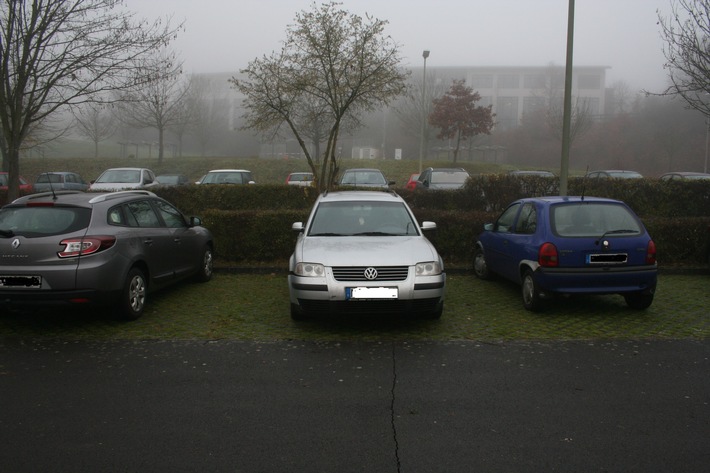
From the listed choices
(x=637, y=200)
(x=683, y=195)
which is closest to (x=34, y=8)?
(x=637, y=200)

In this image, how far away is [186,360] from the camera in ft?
18.1

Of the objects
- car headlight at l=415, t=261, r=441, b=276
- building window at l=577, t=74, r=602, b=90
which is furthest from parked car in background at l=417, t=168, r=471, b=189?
building window at l=577, t=74, r=602, b=90

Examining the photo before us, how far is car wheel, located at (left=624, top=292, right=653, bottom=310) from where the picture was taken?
737 centimetres

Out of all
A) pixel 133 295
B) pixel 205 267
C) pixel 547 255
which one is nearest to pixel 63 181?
pixel 205 267

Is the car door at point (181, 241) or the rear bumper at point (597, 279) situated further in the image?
the car door at point (181, 241)

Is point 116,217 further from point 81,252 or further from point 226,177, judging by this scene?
point 226,177

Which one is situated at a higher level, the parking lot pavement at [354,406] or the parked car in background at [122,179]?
the parked car in background at [122,179]

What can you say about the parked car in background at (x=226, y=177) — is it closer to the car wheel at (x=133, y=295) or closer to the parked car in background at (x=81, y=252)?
the parked car in background at (x=81, y=252)

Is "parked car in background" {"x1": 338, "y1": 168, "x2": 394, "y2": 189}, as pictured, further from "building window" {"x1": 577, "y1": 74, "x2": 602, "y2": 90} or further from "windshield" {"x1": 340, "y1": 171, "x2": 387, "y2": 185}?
"building window" {"x1": 577, "y1": 74, "x2": 602, "y2": 90}

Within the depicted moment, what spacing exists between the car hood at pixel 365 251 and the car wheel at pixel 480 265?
2909mm

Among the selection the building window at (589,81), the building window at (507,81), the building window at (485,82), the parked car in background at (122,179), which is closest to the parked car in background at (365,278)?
the parked car in background at (122,179)

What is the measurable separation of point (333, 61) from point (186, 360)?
10.0m

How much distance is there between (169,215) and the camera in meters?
8.72

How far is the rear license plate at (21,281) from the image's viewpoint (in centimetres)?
616
